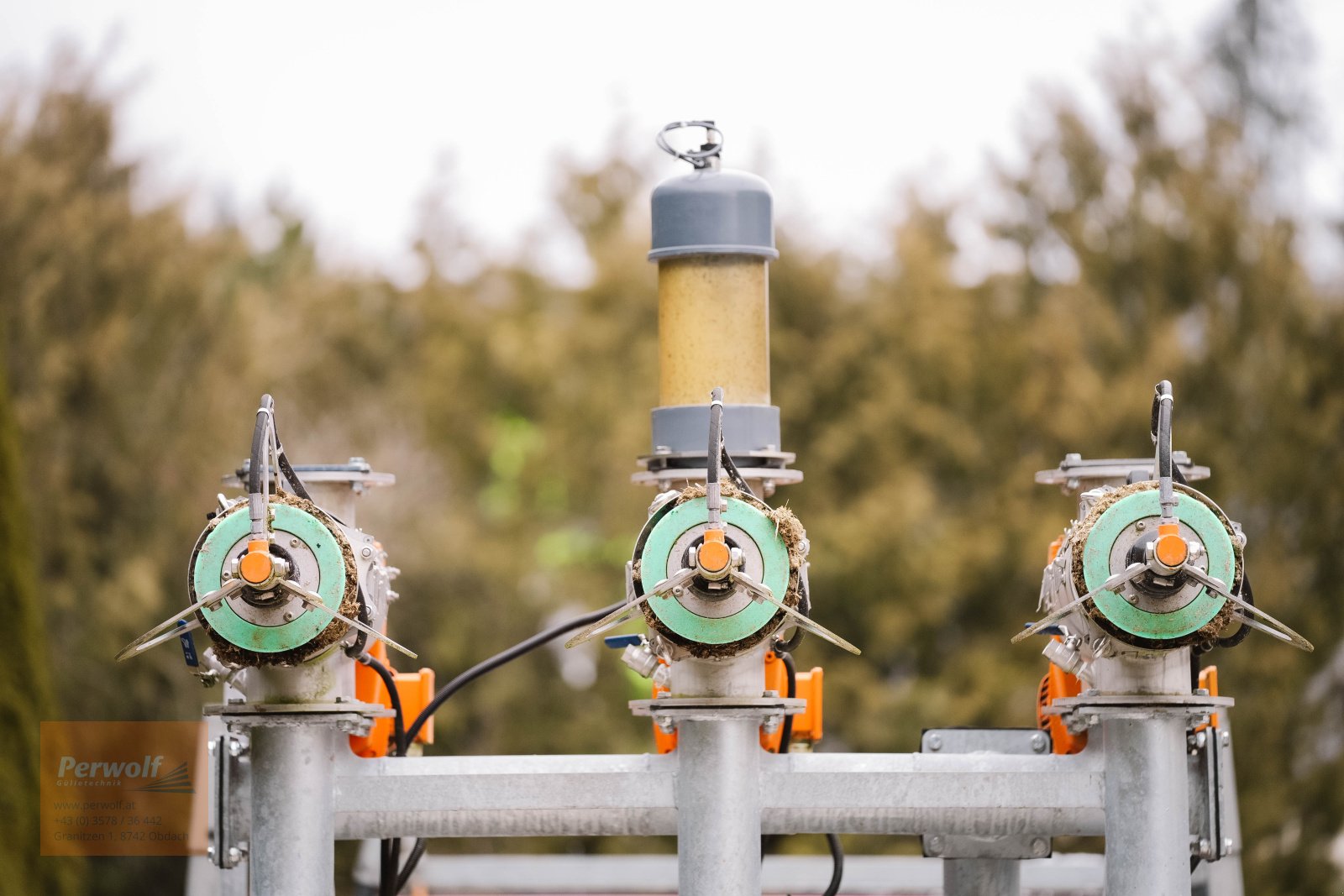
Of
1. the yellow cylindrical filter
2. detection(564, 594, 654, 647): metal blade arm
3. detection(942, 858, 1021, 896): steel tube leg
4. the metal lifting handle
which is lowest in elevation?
detection(942, 858, 1021, 896): steel tube leg

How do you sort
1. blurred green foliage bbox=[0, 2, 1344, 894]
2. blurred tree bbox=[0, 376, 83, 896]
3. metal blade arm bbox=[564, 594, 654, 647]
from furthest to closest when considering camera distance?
blurred green foliage bbox=[0, 2, 1344, 894] → blurred tree bbox=[0, 376, 83, 896] → metal blade arm bbox=[564, 594, 654, 647]

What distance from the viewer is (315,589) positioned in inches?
105

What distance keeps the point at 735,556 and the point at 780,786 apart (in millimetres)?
456

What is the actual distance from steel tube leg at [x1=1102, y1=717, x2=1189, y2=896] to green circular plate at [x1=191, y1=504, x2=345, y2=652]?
1.35 meters

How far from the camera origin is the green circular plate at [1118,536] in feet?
8.65

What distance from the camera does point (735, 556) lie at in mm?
2600

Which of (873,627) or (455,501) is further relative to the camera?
(455,501)

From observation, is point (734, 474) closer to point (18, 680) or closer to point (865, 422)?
point (18, 680)

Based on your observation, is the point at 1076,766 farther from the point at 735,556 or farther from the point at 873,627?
the point at 873,627

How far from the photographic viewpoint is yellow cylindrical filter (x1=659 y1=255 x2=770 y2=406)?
2.97 metres

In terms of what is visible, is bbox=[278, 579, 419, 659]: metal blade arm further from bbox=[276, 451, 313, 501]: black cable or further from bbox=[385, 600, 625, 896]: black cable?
bbox=[385, 600, 625, 896]: black cable

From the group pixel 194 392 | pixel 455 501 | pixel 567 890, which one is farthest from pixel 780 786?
pixel 455 501

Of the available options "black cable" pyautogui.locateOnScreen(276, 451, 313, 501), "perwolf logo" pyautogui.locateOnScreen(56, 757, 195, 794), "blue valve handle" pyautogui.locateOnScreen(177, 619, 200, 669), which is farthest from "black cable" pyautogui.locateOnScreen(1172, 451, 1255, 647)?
"perwolf logo" pyautogui.locateOnScreen(56, 757, 195, 794)

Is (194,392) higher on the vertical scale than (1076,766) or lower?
higher
